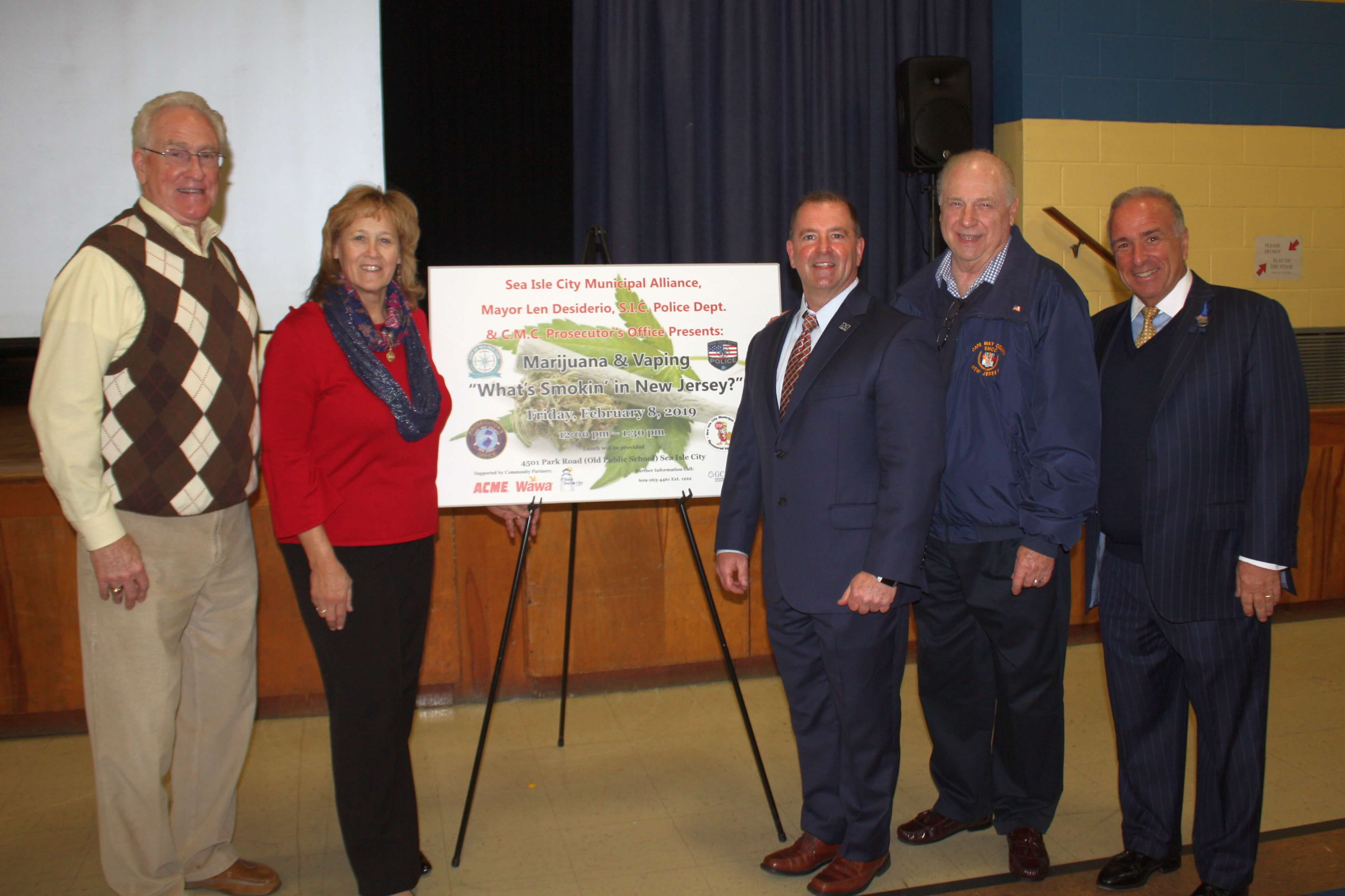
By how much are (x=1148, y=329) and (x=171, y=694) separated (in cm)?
221

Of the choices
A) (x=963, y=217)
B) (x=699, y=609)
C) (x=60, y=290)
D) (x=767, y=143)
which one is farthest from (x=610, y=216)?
(x=60, y=290)

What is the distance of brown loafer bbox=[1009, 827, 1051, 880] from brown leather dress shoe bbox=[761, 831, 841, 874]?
15.8 inches

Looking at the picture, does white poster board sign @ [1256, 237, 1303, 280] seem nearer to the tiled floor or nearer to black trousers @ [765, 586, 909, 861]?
the tiled floor

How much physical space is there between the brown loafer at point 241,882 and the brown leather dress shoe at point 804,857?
114cm

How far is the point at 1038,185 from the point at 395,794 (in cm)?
425

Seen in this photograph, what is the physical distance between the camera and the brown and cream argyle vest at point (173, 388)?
1847mm

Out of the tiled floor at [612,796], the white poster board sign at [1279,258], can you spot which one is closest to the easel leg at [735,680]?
the tiled floor at [612,796]

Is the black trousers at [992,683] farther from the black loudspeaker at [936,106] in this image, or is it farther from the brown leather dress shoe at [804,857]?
the black loudspeaker at [936,106]

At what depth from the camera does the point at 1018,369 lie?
6.49 ft

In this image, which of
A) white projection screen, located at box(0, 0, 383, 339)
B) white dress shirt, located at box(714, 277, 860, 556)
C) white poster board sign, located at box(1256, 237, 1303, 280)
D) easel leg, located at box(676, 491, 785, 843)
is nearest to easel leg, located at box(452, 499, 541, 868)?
easel leg, located at box(676, 491, 785, 843)

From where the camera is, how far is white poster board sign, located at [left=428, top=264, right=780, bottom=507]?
2.35m

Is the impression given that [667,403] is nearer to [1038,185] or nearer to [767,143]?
[767,143]

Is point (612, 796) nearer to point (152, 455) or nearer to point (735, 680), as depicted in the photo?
point (735, 680)

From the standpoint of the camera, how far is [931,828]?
7.57 feet
